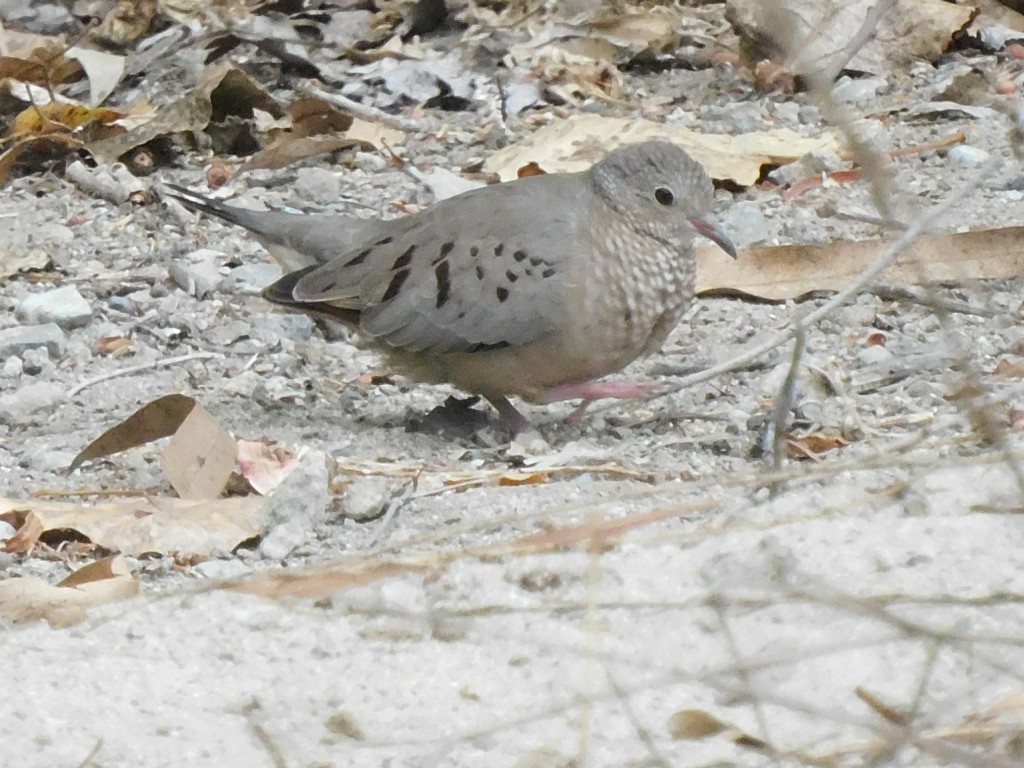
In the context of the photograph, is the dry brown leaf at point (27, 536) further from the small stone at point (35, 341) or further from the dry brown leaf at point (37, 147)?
the dry brown leaf at point (37, 147)

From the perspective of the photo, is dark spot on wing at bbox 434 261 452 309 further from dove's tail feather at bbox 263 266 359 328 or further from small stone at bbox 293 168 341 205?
small stone at bbox 293 168 341 205

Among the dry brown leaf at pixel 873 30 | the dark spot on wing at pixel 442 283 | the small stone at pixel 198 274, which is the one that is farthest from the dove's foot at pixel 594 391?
the dry brown leaf at pixel 873 30

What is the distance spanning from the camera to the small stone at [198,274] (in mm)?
5262

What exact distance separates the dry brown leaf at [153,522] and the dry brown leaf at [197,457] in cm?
13

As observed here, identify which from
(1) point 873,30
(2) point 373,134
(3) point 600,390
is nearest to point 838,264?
(3) point 600,390

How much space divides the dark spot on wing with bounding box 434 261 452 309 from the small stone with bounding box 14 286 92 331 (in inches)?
46.8

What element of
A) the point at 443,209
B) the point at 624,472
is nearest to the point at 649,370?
the point at 443,209

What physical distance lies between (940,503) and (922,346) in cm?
147

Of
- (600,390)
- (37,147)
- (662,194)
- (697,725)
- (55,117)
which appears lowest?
(37,147)

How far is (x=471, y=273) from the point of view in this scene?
4.39m

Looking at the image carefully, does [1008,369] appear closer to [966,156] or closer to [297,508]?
[297,508]

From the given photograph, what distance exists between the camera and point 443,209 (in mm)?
4539

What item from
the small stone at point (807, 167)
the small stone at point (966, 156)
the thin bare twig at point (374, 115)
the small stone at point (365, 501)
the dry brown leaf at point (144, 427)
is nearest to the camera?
the small stone at point (365, 501)

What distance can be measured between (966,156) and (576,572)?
10.6 ft
